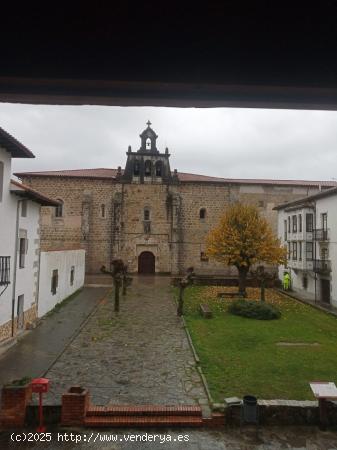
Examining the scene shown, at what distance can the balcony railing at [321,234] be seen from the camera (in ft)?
75.5

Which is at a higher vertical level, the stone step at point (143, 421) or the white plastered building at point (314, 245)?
the white plastered building at point (314, 245)

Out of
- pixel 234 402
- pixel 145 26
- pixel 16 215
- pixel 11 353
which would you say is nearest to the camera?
pixel 145 26

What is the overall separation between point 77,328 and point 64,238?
20.4 meters

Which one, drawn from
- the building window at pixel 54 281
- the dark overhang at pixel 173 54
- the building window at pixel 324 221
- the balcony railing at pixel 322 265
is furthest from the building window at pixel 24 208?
the balcony railing at pixel 322 265

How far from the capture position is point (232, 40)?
6.80 ft

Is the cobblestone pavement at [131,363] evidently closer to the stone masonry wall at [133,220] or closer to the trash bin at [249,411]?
the trash bin at [249,411]

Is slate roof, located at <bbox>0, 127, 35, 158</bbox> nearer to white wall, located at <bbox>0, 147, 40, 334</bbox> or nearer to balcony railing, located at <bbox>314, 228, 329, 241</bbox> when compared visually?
white wall, located at <bbox>0, 147, 40, 334</bbox>

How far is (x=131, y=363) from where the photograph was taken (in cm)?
1044

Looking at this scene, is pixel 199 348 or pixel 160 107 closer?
pixel 160 107

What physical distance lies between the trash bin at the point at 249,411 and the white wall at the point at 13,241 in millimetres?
8751

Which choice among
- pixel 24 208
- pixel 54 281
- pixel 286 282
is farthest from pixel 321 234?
pixel 24 208

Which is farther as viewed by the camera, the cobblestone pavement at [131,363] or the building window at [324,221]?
the building window at [324,221]

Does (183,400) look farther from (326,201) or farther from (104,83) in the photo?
(326,201)

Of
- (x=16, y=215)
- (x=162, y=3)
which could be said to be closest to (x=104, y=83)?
(x=162, y=3)
